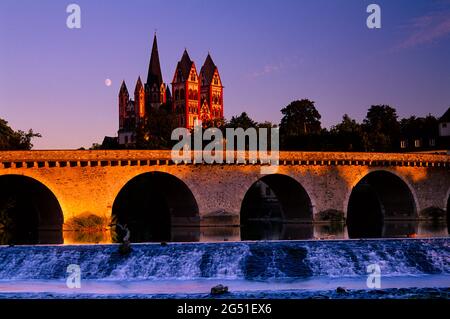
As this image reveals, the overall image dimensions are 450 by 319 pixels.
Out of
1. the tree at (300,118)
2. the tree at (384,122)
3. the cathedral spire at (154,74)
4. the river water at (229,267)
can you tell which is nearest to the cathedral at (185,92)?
the cathedral spire at (154,74)

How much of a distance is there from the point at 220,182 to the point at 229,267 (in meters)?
24.0

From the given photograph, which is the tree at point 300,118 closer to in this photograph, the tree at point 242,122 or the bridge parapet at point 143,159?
the tree at point 242,122

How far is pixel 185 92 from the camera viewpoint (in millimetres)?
160500

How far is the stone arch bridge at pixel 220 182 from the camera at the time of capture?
55.5 meters

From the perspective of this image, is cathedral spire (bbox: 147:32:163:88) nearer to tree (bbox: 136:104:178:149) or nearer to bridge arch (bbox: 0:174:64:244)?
tree (bbox: 136:104:178:149)

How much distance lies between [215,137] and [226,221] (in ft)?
118

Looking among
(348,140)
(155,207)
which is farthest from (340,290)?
(348,140)

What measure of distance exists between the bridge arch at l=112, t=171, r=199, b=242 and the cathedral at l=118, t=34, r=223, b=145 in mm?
85688

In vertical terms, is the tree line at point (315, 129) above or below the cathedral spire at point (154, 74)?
below

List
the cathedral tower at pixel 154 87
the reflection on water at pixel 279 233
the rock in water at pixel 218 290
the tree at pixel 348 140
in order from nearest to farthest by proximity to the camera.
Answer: the rock in water at pixel 218 290
the reflection on water at pixel 279 233
the tree at pixel 348 140
the cathedral tower at pixel 154 87

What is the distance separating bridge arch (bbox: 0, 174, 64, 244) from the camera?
54438 millimetres

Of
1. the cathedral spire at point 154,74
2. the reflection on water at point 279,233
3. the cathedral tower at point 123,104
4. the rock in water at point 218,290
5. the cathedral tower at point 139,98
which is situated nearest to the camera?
the rock in water at point 218,290

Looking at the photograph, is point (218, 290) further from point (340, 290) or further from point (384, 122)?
point (384, 122)

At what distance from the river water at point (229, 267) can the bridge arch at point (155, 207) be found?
44.6 ft
